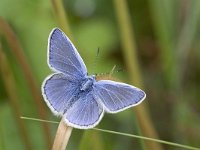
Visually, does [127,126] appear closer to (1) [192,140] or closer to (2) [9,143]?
(1) [192,140]

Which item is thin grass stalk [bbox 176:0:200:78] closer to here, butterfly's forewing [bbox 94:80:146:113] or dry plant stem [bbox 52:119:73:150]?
butterfly's forewing [bbox 94:80:146:113]

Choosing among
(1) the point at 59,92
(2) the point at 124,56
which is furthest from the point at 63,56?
(2) the point at 124,56

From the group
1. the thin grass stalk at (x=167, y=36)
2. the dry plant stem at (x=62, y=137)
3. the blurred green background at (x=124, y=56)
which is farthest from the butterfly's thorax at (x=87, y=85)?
the thin grass stalk at (x=167, y=36)

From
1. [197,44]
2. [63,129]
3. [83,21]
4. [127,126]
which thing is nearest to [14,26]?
[83,21]

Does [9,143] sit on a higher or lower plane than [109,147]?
higher

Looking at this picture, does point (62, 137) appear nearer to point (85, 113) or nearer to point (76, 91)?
point (85, 113)

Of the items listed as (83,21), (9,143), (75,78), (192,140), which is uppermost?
(75,78)

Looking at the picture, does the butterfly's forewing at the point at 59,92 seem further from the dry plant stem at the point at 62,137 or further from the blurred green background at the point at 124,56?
the blurred green background at the point at 124,56
